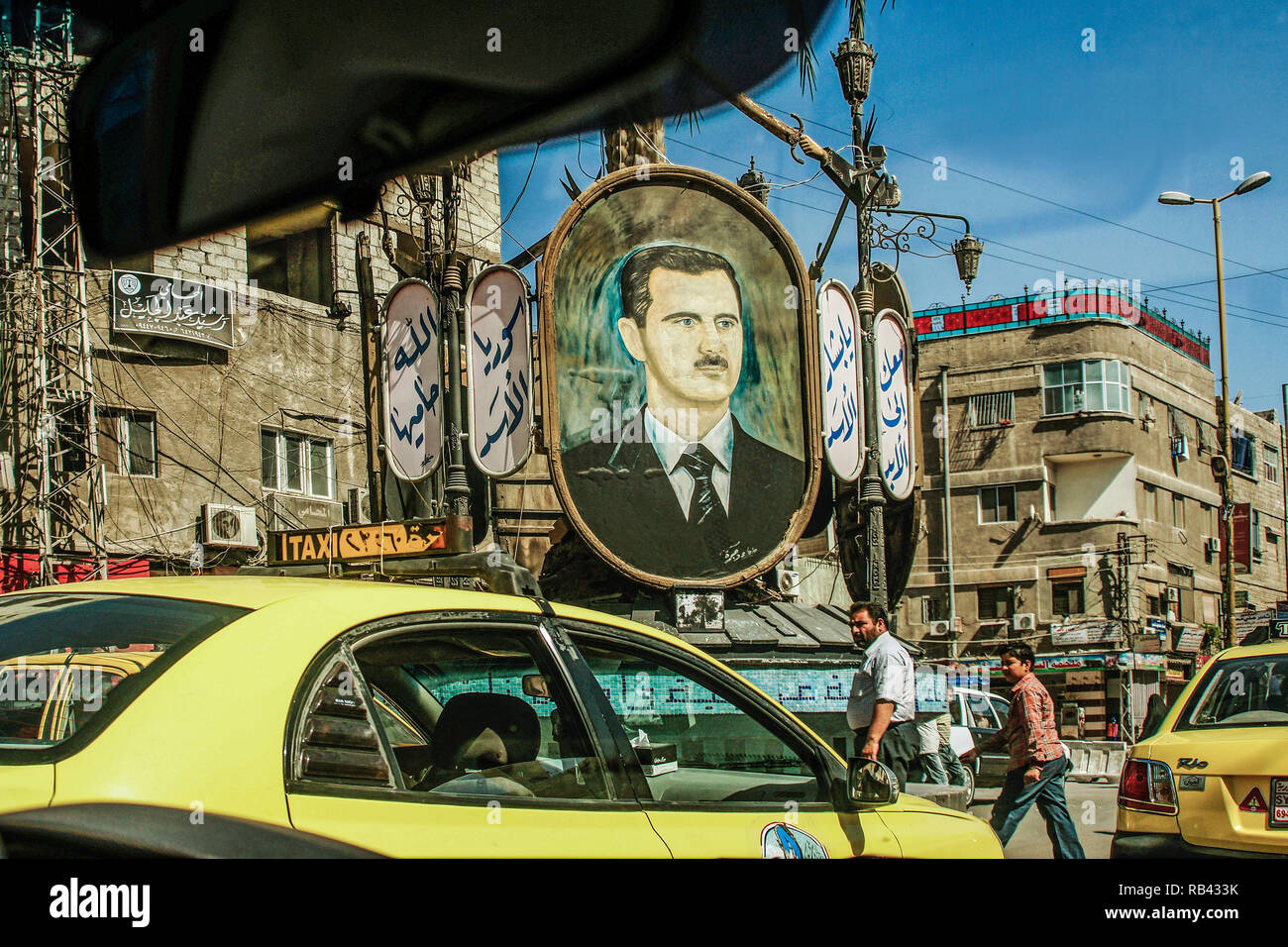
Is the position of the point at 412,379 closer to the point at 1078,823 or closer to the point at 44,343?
the point at 44,343

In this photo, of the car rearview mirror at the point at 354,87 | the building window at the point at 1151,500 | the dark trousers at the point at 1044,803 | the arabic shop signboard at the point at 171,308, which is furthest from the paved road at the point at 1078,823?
the building window at the point at 1151,500

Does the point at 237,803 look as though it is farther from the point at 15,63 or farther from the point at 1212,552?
the point at 1212,552

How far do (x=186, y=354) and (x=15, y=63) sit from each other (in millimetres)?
4415

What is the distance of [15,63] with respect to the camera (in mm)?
16922

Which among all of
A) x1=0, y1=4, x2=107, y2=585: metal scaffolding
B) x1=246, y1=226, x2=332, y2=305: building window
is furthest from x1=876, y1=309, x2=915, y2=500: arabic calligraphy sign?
x1=0, y1=4, x2=107, y2=585: metal scaffolding

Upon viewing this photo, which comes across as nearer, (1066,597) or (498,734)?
(498,734)

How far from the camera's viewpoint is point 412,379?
16.1 metres

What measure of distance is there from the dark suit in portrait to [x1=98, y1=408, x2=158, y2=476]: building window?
6646mm

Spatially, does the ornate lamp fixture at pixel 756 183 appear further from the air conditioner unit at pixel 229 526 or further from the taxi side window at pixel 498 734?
the taxi side window at pixel 498 734

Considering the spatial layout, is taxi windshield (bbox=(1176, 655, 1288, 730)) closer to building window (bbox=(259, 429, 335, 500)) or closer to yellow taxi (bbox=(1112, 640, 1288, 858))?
yellow taxi (bbox=(1112, 640, 1288, 858))

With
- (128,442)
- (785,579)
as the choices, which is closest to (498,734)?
(785,579)

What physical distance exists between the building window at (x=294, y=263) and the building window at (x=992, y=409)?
23.0 meters

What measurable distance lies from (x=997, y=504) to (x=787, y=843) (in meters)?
37.3

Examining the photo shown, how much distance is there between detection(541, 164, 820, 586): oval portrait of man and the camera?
15461mm
